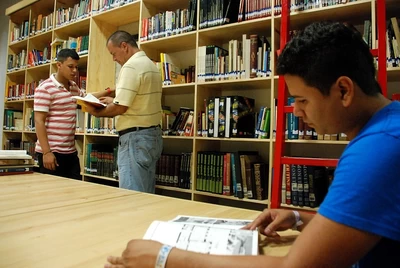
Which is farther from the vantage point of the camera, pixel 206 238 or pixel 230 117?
pixel 230 117

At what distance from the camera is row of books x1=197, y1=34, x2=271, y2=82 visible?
2.05m

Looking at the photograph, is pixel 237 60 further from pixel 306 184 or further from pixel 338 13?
pixel 306 184

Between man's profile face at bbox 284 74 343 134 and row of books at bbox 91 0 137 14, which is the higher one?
row of books at bbox 91 0 137 14

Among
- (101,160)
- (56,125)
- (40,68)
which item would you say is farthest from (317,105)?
(40,68)

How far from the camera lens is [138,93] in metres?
1.92

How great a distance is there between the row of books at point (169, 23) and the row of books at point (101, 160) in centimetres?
108

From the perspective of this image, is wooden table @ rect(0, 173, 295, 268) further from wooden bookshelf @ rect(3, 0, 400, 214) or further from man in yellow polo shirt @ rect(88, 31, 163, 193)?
wooden bookshelf @ rect(3, 0, 400, 214)

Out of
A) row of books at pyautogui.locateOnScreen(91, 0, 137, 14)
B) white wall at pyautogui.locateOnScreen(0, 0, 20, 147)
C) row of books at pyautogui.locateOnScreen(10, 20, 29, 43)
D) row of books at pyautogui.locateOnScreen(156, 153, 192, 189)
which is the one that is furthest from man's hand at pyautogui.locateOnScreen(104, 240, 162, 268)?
white wall at pyautogui.locateOnScreen(0, 0, 20, 147)

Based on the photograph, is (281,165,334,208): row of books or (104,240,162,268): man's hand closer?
(104,240,162,268): man's hand

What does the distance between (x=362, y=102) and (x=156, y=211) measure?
0.73 metres

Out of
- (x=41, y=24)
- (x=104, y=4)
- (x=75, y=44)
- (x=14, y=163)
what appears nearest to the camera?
(x=14, y=163)

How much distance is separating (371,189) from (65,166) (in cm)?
230

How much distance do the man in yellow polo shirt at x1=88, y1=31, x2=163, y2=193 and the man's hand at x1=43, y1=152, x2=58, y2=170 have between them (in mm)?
521

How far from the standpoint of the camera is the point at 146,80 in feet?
6.31
